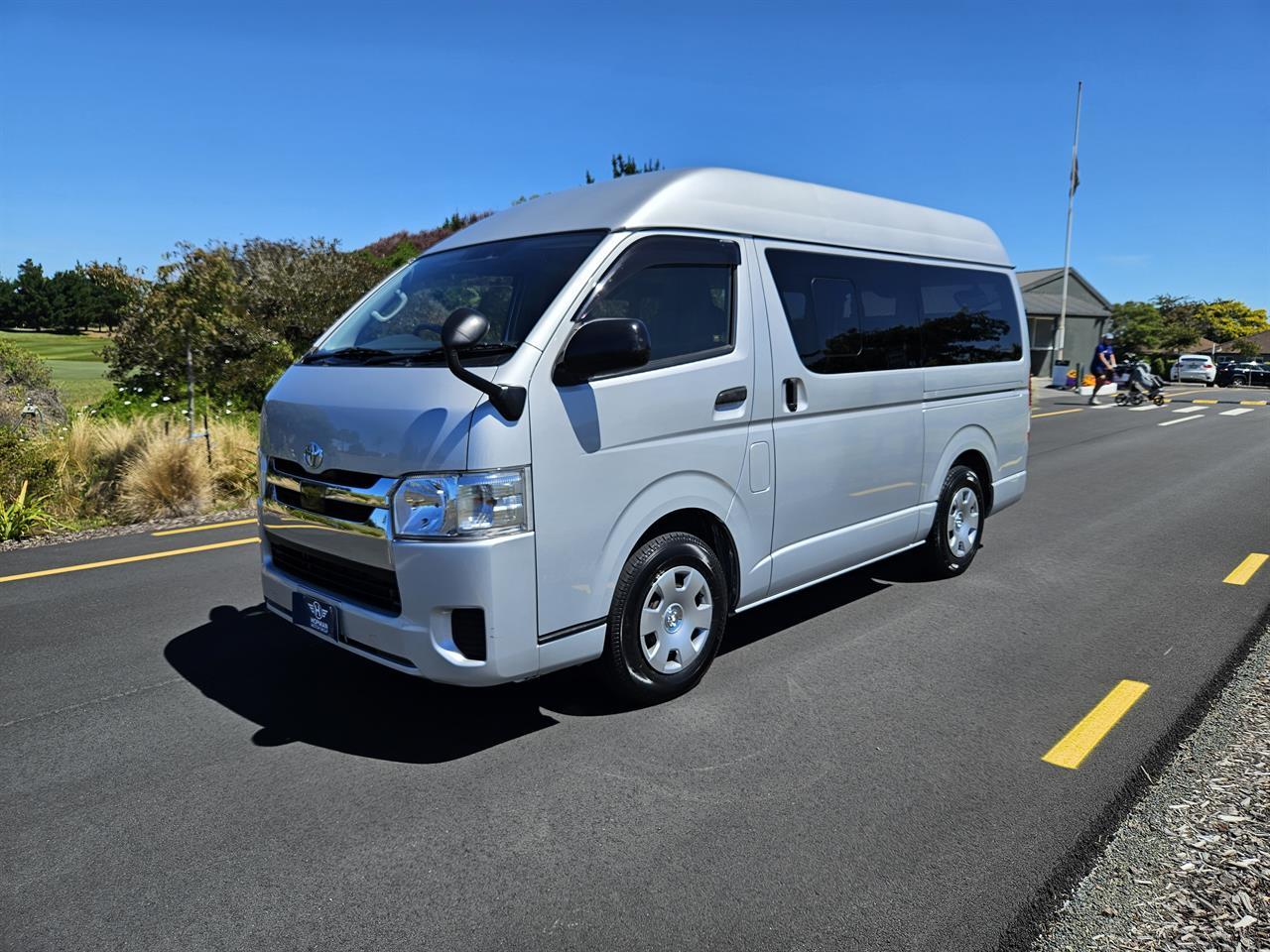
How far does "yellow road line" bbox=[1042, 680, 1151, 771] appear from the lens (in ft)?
12.0

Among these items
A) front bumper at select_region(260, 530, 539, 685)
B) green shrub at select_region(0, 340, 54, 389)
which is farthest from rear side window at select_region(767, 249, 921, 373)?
green shrub at select_region(0, 340, 54, 389)

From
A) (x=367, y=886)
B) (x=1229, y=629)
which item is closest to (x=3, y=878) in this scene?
(x=367, y=886)

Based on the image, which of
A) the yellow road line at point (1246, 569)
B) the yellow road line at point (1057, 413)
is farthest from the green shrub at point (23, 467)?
the yellow road line at point (1057, 413)

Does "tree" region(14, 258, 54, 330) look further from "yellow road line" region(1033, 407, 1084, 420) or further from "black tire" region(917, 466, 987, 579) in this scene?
"black tire" region(917, 466, 987, 579)

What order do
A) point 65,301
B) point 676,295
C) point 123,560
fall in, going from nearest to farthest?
point 676,295
point 123,560
point 65,301

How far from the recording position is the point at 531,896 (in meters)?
2.78

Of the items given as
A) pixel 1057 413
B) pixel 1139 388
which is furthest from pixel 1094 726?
pixel 1139 388

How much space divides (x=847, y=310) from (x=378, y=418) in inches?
107

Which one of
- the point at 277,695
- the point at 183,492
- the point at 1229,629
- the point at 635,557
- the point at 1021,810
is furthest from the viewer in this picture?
the point at 183,492

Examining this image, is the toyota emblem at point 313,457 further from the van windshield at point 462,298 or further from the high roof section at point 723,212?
the high roof section at point 723,212

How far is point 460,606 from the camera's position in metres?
3.39

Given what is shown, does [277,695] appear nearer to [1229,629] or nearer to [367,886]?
[367,886]

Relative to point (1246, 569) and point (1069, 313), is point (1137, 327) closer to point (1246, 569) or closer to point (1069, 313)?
point (1069, 313)

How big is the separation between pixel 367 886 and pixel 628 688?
1.46 m
